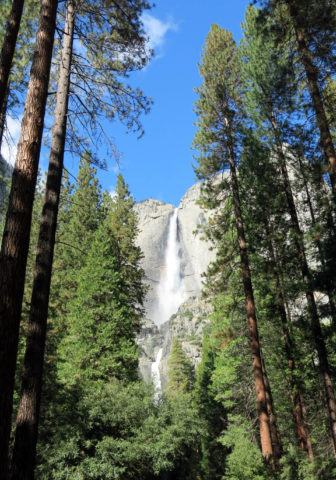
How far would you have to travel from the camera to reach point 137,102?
719 centimetres

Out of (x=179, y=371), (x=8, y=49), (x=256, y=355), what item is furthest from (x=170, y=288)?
(x=8, y=49)

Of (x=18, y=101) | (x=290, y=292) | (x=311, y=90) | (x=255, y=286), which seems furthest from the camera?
(x=255, y=286)

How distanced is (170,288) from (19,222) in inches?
3919

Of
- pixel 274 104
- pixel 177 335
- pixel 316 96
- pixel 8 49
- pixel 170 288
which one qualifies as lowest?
pixel 8 49

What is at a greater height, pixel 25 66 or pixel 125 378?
pixel 25 66

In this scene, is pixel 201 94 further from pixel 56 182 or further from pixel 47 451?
pixel 47 451

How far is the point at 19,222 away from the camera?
3680mm

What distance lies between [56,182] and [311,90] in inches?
260

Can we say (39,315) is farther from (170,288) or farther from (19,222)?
(170,288)

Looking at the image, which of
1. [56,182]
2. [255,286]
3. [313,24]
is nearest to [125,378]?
[255,286]

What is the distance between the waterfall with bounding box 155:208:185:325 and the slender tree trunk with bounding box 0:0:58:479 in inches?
3815

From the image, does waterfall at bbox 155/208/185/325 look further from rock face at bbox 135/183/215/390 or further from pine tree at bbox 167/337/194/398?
pine tree at bbox 167/337/194/398

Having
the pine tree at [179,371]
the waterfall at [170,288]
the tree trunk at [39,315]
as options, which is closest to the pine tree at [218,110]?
the tree trunk at [39,315]

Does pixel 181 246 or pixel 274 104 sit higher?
pixel 181 246
